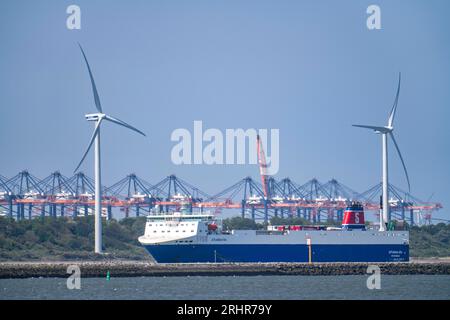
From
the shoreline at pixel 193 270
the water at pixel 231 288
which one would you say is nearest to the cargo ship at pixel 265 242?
the shoreline at pixel 193 270

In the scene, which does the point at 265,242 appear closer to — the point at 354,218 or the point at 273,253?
the point at 273,253

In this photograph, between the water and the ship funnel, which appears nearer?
the water

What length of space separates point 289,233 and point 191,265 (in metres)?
16.4

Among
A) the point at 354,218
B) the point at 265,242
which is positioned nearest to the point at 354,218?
the point at 354,218

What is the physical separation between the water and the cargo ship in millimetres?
13427

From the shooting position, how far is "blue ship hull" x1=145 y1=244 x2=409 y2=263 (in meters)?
126

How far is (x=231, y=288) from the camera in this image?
96.0m

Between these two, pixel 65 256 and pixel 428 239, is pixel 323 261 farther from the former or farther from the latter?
pixel 428 239

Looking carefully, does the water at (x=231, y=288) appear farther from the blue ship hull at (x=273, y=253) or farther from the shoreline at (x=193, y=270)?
the blue ship hull at (x=273, y=253)

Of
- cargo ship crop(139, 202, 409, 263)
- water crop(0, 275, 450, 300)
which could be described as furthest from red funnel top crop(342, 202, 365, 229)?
water crop(0, 275, 450, 300)

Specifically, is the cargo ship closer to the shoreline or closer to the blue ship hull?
the blue ship hull

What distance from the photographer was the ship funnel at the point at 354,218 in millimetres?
134500

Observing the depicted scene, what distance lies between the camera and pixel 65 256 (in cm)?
15250
